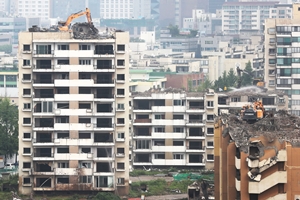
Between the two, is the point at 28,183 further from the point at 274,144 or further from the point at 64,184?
the point at 274,144

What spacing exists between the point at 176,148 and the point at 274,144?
39550 millimetres

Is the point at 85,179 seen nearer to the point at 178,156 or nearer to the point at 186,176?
the point at 186,176

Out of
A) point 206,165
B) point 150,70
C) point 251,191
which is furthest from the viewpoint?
point 150,70

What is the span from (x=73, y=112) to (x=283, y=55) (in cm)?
3183

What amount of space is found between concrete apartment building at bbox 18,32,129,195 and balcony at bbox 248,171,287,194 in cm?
2985

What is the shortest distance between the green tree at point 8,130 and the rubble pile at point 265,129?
3288cm

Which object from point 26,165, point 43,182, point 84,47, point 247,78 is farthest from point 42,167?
point 247,78

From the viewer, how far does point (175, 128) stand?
7169 cm

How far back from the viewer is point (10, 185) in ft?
206

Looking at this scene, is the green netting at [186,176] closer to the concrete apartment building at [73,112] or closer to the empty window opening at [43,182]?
the concrete apartment building at [73,112]

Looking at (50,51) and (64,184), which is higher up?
(50,51)

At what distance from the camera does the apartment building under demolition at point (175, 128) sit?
7144cm

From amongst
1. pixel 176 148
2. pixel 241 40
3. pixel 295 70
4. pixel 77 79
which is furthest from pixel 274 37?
pixel 241 40

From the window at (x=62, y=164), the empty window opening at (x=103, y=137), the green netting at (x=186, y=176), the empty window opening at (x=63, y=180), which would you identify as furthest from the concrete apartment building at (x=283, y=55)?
the empty window opening at (x=63, y=180)
